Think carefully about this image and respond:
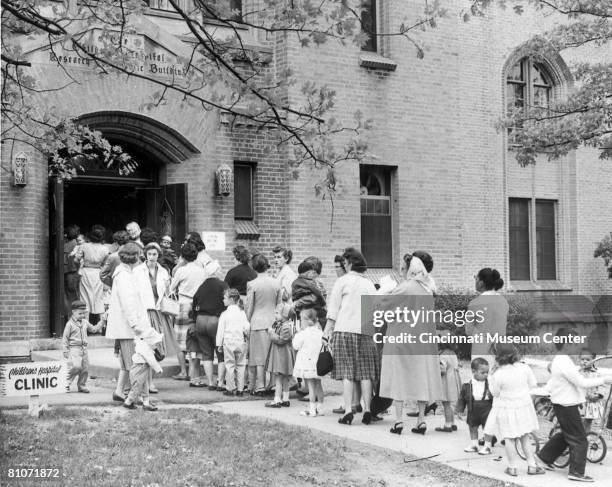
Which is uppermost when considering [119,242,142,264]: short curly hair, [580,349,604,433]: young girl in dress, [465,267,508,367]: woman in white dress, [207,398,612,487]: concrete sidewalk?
[119,242,142,264]: short curly hair

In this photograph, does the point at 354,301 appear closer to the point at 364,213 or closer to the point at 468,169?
the point at 364,213

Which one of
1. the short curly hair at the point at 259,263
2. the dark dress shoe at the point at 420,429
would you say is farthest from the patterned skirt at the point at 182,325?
the dark dress shoe at the point at 420,429

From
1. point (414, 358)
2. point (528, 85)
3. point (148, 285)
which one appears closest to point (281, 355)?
point (148, 285)

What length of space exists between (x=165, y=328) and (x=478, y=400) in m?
4.67

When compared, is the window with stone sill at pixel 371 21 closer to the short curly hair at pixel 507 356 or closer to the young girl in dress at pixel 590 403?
the young girl in dress at pixel 590 403

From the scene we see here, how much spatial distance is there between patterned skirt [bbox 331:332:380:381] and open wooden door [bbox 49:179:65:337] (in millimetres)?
5771

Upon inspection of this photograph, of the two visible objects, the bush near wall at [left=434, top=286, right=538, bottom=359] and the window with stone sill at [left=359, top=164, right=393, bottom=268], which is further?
the window with stone sill at [left=359, top=164, right=393, bottom=268]

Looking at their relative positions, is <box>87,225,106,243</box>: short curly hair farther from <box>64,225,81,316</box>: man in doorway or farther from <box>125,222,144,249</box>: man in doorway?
<box>125,222,144,249</box>: man in doorway

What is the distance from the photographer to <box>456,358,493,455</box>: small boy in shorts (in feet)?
30.3

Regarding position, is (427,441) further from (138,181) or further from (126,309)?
(138,181)

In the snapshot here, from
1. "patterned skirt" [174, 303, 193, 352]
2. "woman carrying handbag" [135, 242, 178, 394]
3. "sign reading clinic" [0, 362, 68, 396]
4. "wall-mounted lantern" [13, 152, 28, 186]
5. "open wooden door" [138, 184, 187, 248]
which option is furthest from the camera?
"open wooden door" [138, 184, 187, 248]

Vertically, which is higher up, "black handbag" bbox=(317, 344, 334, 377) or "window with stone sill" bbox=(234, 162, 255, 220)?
"window with stone sill" bbox=(234, 162, 255, 220)

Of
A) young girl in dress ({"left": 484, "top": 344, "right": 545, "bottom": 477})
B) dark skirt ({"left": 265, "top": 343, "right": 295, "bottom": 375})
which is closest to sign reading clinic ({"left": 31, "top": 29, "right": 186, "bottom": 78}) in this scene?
dark skirt ({"left": 265, "top": 343, "right": 295, "bottom": 375})

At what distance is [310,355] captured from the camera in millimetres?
11086
